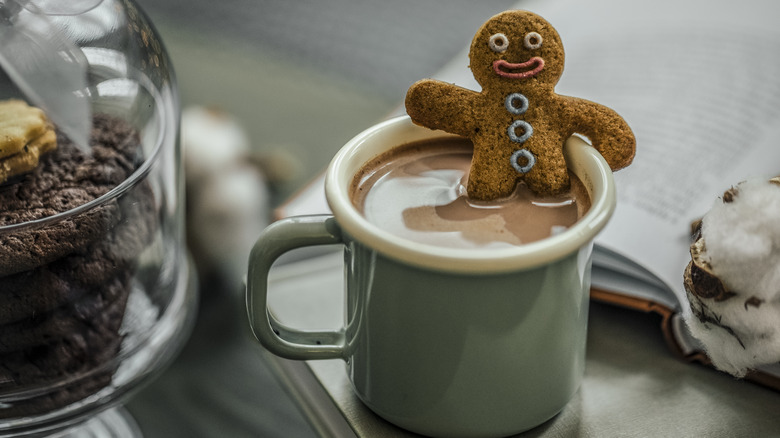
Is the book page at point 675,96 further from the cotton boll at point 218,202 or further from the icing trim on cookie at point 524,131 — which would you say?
the cotton boll at point 218,202

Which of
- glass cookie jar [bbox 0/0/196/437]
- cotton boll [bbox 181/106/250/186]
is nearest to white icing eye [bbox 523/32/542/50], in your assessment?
glass cookie jar [bbox 0/0/196/437]

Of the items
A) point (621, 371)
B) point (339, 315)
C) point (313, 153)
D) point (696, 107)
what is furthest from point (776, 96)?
point (313, 153)

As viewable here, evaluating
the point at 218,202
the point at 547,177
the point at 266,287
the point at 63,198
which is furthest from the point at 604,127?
the point at 218,202

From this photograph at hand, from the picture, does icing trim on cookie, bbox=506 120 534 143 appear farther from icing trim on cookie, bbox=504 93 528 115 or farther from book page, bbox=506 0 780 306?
book page, bbox=506 0 780 306

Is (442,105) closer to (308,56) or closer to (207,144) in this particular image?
(207,144)

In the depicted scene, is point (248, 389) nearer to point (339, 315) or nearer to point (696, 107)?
point (339, 315)

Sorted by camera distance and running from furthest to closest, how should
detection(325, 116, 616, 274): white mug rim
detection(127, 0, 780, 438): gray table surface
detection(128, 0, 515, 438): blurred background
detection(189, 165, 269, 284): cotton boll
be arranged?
1. detection(128, 0, 515, 438): blurred background
2. detection(189, 165, 269, 284): cotton boll
3. detection(127, 0, 780, 438): gray table surface
4. detection(325, 116, 616, 274): white mug rim
